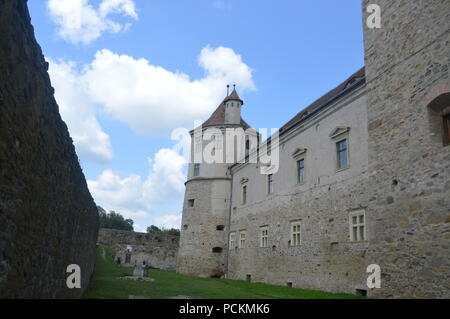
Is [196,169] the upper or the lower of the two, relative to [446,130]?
upper

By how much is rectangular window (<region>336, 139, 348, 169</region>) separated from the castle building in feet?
0.15

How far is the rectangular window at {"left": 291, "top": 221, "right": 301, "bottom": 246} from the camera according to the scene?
1864 centimetres

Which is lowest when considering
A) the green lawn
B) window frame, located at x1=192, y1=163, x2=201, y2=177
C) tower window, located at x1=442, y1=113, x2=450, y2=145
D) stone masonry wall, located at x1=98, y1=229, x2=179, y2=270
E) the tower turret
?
the green lawn

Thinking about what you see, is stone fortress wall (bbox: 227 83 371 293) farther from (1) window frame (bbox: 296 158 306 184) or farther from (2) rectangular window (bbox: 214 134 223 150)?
(2) rectangular window (bbox: 214 134 223 150)

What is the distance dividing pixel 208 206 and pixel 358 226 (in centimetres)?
1581

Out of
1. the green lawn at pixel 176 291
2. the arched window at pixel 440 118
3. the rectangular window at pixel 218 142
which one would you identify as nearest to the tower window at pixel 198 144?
the rectangular window at pixel 218 142

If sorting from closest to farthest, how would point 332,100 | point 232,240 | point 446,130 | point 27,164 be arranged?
point 27,164 → point 446,130 → point 332,100 → point 232,240

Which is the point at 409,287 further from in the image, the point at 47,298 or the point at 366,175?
the point at 47,298

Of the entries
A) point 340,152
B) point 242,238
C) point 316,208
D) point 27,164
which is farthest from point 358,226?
point 27,164

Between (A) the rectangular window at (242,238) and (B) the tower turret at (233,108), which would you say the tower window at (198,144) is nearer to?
(B) the tower turret at (233,108)

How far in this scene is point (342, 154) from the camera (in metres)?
16.3

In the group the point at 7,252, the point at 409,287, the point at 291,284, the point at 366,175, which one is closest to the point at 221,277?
the point at 291,284

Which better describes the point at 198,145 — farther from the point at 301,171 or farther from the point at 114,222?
the point at 114,222

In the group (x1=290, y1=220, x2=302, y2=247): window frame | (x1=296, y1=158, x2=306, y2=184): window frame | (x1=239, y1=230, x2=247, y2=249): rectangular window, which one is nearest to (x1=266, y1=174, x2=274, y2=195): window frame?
(x1=296, y1=158, x2=306, y2=184): window frame
